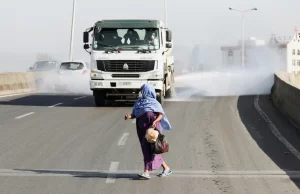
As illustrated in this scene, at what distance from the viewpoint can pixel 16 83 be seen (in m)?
34.2

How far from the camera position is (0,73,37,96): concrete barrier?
3220 cm

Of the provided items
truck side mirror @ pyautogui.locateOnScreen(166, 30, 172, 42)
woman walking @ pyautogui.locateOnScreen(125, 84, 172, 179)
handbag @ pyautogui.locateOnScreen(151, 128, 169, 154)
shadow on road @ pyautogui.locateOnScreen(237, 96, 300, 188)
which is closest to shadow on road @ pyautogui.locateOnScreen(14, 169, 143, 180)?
woman walking @ pyautogui.locateOnScreen(125, 84, 172, 179)

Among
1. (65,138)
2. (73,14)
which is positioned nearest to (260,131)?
(65,138)

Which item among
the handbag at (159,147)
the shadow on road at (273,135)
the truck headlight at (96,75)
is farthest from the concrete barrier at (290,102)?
the handbag at (159,147)

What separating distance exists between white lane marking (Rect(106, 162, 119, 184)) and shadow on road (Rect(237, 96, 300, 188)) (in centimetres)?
243

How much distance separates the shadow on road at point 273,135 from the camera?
1019 cm

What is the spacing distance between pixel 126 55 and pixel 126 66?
0.37 metres

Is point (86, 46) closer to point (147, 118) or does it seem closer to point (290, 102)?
point (290, 102)

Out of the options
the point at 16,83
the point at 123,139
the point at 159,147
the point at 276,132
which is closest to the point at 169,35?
the point at 276,132

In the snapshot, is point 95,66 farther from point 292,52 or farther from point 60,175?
point 292,52

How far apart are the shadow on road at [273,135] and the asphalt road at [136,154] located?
0.01 metres

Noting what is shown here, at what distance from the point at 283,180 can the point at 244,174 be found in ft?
2.17

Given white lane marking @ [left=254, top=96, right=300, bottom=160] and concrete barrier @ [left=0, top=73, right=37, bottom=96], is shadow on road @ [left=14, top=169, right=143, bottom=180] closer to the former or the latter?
white lane marking @ [left=254, top=96, right=300, bottom=160]

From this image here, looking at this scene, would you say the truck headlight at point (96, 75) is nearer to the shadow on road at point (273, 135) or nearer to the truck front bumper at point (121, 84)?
the truck front bumper at point (121, 84)
